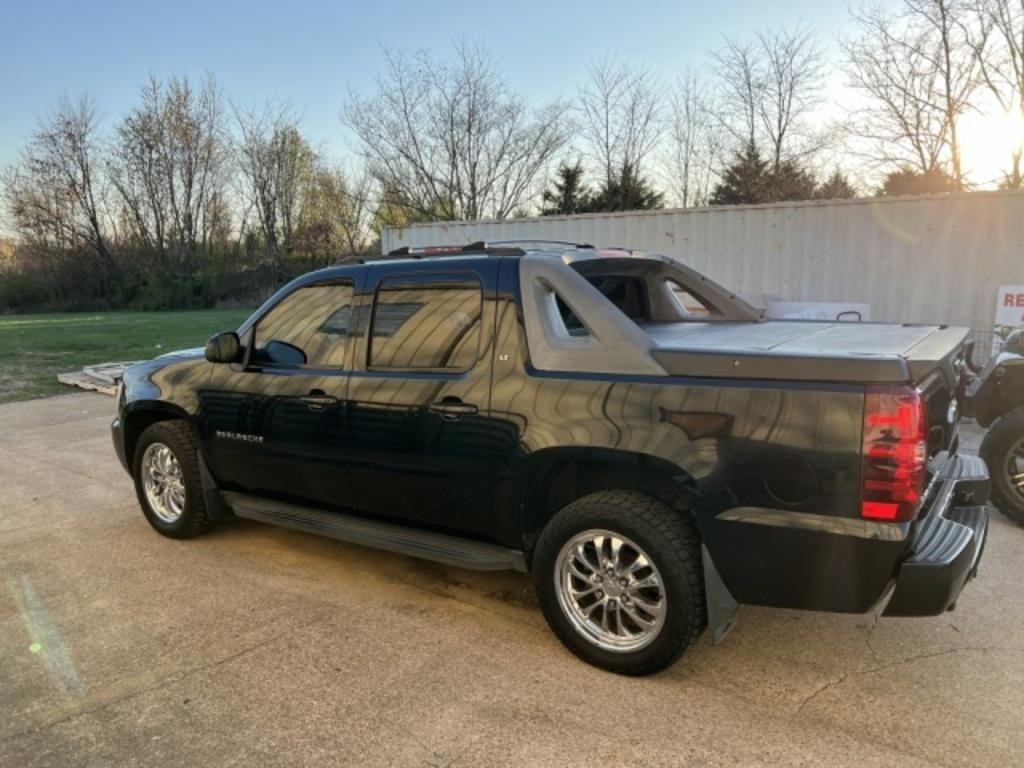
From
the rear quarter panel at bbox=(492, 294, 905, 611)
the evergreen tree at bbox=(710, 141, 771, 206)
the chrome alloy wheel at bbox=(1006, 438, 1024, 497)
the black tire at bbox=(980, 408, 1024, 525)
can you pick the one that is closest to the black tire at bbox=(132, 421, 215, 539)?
the rear quarter panel at bbox=(492, 294, 905, 611)

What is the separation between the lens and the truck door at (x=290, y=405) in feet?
13.0

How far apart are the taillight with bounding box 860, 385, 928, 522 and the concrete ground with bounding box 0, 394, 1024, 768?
89 cm

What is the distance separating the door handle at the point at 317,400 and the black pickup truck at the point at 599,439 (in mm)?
16

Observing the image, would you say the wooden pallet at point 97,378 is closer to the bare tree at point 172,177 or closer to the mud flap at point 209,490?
the mud flap at point 209,490

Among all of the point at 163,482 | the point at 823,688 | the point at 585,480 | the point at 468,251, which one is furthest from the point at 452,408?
the point at 163,482

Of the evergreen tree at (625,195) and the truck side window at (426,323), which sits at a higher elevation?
the evergreen tree at (625,195)

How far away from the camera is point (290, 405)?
13.4 feet

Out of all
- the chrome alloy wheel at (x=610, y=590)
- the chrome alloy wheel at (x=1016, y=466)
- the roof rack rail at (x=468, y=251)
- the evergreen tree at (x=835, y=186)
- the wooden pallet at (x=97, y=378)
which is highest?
the evergreen tree at (x=835, y=186)

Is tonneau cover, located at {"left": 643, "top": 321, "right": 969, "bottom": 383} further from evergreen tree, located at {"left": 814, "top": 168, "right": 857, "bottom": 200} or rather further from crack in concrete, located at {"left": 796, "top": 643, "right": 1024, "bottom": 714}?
evergreen tree, located at {"left": 814, "top": 168, "right": 857, "bottom": 200}

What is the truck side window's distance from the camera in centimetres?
353

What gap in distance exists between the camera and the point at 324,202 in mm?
37250

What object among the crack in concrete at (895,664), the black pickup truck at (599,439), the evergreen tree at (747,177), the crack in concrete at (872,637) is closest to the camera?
the black pickup truck at (599,439)

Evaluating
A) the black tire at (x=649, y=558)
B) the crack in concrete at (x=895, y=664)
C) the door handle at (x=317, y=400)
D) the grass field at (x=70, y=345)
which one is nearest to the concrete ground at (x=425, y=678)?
the crack in concrete at (x=895, y=664)

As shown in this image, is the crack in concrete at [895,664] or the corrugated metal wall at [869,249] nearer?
the crack in concrete at [895,664]
